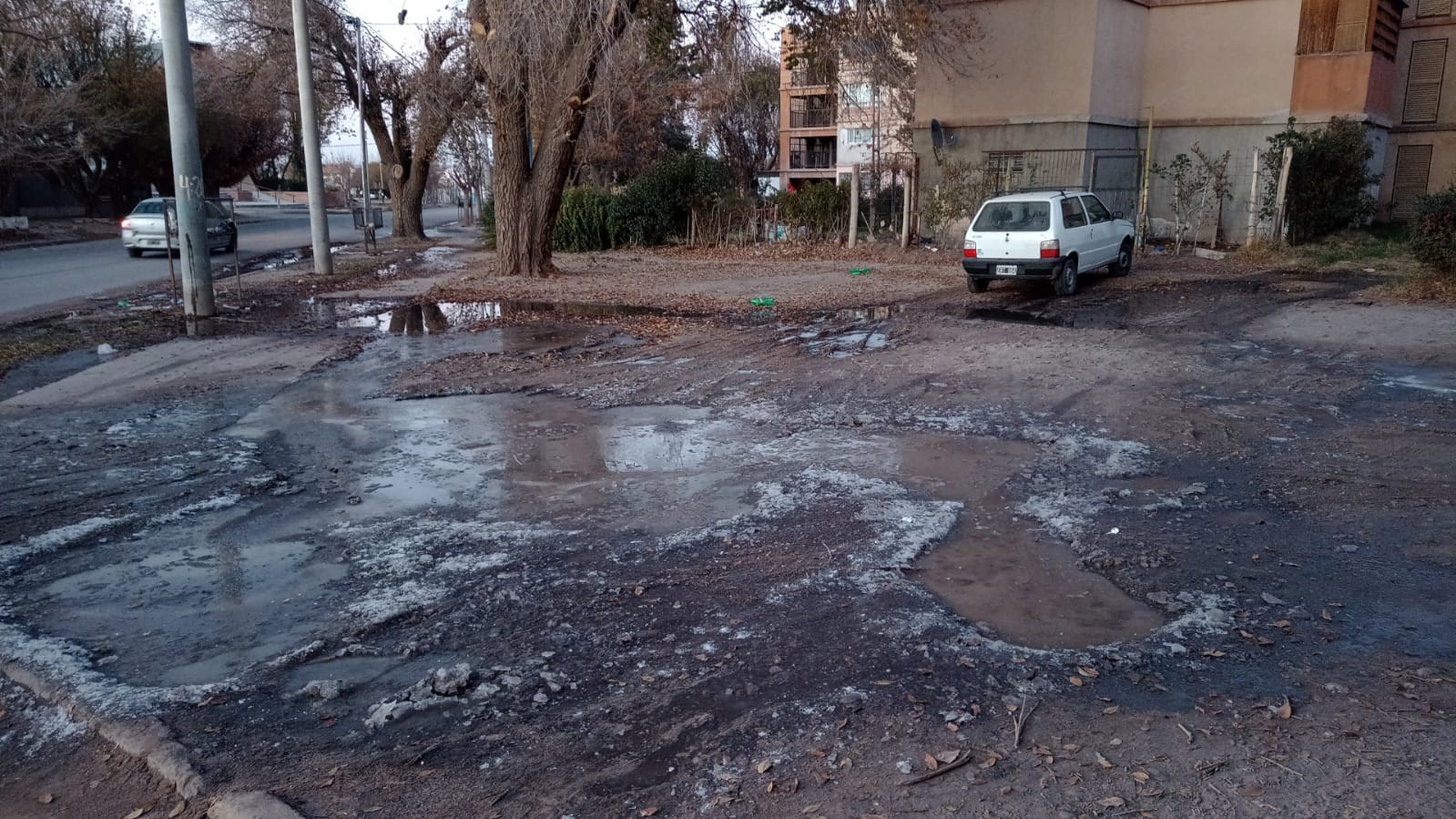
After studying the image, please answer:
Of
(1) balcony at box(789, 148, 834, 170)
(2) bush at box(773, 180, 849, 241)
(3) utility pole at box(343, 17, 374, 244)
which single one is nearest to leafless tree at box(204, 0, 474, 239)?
(3) utility pole at box(343, 17, 374, 244)

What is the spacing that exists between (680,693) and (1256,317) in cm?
1316

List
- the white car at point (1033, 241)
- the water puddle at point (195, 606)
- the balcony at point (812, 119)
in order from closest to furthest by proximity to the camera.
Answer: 1. the water puddle at point (195, 606)
2. the white car at point (1033, 241)
3. the balcony at point (812, 119)

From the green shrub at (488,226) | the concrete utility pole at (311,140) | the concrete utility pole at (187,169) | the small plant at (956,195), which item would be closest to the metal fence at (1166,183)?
the small plant at (956,195)

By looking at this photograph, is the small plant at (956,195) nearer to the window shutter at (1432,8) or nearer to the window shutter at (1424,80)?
the window shutter at (1424,80)

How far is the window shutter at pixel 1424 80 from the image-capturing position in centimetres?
2928

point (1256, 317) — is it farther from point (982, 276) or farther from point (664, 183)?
point (664, 183)

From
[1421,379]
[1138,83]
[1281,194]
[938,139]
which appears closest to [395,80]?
[938,139]

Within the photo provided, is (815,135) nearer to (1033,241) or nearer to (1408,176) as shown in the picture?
(1408,176)

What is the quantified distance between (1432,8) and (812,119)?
35726mm

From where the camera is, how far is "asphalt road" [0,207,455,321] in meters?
17.7

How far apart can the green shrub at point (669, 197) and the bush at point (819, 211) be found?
2.57 m

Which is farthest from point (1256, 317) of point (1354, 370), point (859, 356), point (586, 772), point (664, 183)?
point (664, 183)

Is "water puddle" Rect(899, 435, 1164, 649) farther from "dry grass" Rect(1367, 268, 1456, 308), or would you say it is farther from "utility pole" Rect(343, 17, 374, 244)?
"utility pole" Rect(343, 17, 374, 244)

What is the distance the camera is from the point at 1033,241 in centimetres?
1691
